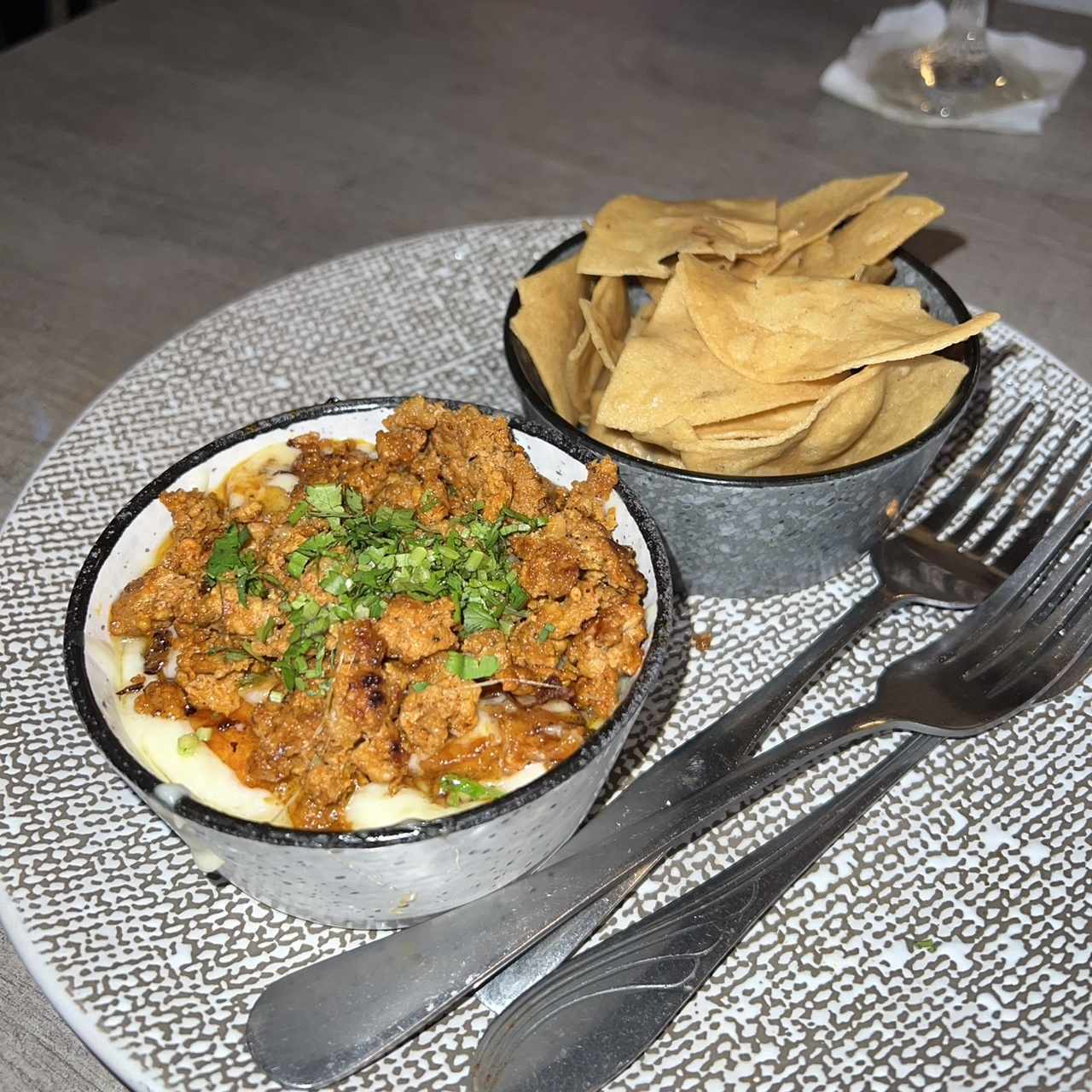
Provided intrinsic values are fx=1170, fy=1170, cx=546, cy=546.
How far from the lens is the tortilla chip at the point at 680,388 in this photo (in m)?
1.89

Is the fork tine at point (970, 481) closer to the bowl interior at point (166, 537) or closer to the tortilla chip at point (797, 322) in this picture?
the tortilla chip at point (797, 322)

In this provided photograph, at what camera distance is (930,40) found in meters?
3.66

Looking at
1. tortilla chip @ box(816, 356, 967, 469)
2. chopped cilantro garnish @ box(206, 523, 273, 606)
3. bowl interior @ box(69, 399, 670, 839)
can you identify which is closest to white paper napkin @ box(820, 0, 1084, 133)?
tortilla chip @ box(816, 356, 967, 469)

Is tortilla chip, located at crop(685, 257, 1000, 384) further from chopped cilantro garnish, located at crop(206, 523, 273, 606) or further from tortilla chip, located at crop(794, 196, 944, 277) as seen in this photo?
chopped cilantro garnish, located at crop(206, 523, 273, 606)

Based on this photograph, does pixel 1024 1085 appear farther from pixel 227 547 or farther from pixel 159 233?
pixel 159 233

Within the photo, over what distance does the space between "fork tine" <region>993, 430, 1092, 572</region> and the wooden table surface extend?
588mm

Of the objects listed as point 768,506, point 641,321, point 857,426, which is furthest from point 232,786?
point 641,321

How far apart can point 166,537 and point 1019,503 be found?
1.48m

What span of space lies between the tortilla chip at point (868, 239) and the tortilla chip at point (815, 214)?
0.02 metres

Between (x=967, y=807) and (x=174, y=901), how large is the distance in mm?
1113

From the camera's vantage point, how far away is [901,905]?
1568 millimetres

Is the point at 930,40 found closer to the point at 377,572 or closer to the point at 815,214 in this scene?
the point at 815,214

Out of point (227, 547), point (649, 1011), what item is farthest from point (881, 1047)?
point (227, 547)

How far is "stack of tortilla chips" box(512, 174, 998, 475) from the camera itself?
1.88 meters
